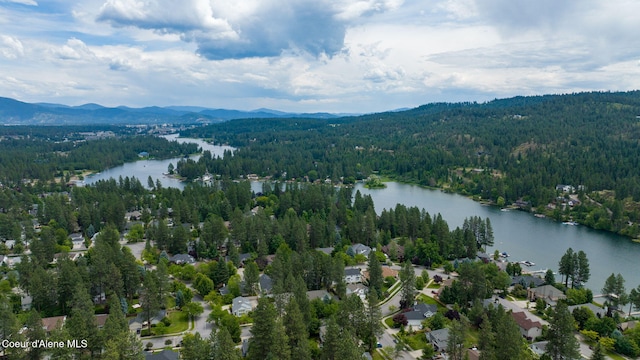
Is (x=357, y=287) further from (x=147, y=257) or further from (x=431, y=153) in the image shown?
(x=431, y=153)

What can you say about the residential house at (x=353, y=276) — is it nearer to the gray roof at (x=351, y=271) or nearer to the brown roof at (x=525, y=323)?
the gray roof at (x=351, y=271)

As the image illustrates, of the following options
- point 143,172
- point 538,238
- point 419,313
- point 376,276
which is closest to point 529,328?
point 419,313

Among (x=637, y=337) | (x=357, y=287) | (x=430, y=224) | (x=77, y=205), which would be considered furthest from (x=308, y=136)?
(x=637, y=337)

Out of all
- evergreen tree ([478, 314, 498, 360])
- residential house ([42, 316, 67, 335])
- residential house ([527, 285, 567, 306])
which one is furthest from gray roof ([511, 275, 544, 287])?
residential house ([42, 316, 67, 335])

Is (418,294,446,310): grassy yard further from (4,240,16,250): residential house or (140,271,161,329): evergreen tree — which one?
(4,240,16,250): residential house

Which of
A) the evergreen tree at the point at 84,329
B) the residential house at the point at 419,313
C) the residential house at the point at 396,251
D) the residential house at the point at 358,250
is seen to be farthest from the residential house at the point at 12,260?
the residential house at the point at 419,313
